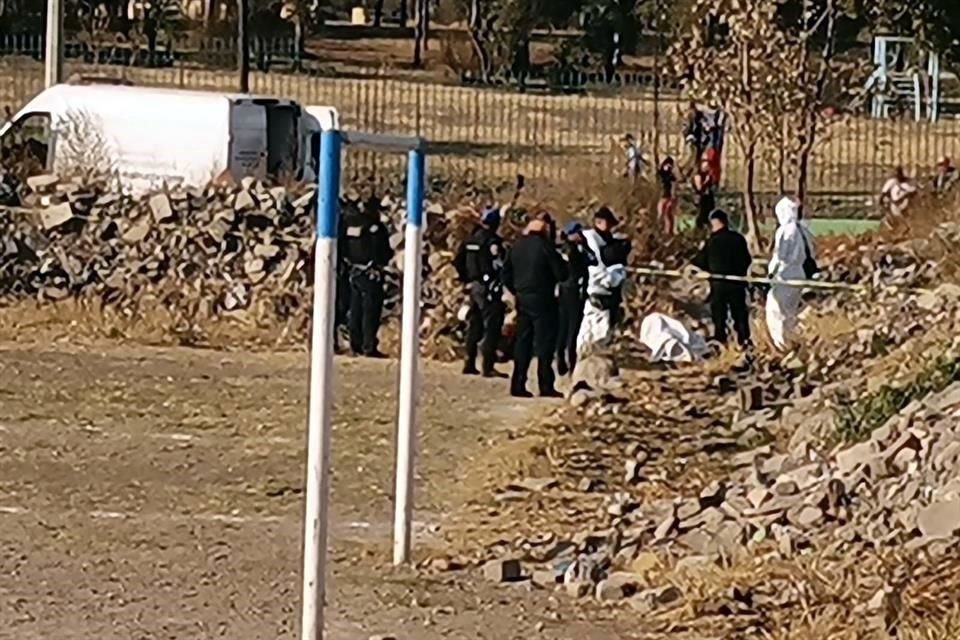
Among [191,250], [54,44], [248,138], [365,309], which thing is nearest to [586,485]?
[365,309]

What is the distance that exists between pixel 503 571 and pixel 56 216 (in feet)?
51.2

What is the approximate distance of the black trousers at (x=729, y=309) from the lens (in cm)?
2373

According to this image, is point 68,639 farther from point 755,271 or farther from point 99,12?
point 99,12

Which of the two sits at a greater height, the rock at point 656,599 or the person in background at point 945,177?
the person in background at point 945,177

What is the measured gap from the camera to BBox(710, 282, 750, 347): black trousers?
2373cm

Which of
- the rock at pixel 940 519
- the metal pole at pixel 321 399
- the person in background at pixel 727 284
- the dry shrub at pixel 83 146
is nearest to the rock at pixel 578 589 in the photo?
the rock at pixel 940 519

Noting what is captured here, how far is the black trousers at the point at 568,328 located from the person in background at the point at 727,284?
1869 mm

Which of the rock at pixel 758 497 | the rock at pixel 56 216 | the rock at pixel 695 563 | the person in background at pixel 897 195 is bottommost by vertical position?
the rock at pixel 695 563

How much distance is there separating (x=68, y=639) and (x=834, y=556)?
3.52 meters

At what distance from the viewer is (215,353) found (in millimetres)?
23984

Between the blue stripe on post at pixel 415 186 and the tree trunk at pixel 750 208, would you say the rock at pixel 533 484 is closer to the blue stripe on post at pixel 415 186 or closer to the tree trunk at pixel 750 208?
the blue stripe on post at pixel 415 186

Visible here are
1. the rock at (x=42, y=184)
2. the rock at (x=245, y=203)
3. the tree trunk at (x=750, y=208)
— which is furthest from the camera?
the tree trunk at (x=750, y=208)

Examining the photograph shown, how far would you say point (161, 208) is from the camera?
26719 mm

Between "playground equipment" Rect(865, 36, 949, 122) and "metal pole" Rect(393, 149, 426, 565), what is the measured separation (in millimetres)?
37716
